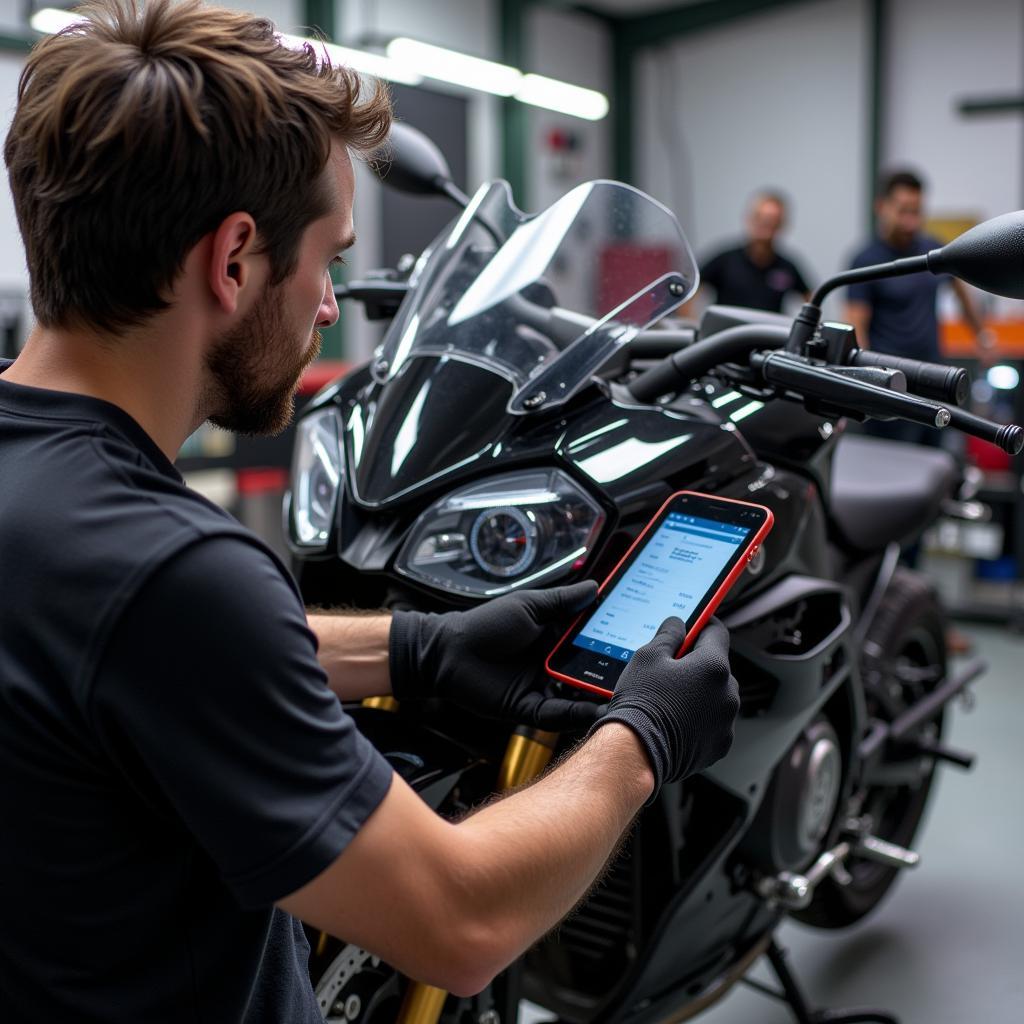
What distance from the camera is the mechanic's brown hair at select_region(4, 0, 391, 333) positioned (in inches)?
28.8

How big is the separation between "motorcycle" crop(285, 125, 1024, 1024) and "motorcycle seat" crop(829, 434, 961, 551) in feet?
1.18

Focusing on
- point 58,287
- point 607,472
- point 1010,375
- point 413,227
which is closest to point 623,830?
point 607,472

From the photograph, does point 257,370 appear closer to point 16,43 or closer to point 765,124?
point 16,43

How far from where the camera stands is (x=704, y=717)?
96cm

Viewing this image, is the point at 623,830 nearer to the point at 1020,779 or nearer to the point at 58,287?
the point at 58,287

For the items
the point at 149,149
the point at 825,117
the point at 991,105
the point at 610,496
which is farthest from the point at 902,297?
the point at 149,149

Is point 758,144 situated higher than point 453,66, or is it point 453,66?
point 453,66

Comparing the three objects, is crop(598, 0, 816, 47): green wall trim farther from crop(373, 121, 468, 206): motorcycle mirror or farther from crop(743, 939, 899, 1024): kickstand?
crop(743, 939, 899, 1024): kickstand

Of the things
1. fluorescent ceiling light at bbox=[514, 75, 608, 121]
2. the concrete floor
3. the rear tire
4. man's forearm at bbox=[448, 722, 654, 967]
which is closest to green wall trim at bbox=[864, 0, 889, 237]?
fluorescent ceiling light at bbox=[514, 75, 608, 121]

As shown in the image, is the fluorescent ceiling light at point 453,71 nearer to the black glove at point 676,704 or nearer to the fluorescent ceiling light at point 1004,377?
the fluorescent ceiling light at point 1004,377

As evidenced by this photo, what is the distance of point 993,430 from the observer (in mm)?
1076

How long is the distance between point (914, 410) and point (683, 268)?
0.38 m

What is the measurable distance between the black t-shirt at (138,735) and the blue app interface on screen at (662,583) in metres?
0.40

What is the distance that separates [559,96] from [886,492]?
6.12 meters
